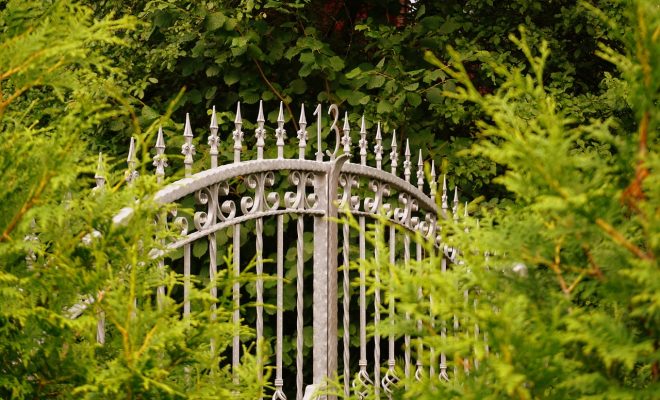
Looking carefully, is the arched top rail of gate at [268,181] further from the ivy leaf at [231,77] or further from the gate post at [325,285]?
the ivy leaf at [231,77]

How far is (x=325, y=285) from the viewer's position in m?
4.34

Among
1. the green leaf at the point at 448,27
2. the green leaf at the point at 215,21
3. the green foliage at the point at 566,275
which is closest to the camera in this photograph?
the green foliage at the point at 566,275

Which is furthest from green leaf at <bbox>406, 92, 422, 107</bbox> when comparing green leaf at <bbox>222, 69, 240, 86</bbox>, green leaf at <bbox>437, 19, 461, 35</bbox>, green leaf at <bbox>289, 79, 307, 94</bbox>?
green leaf at <bbox>222, 69, 240, 86</bbox>

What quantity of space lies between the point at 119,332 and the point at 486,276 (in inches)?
37.1

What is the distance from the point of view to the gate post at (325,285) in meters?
4.32

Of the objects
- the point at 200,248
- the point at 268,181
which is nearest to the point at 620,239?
the point at 268,181

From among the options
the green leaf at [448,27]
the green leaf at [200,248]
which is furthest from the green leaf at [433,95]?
the green leaf at [200,248]

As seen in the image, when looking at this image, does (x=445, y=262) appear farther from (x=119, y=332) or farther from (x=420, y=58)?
(x=119, y=332)

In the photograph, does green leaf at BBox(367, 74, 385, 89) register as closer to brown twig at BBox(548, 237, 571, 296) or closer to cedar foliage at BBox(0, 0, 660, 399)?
cedar foliage at BBox(0, 0, 660, 399)

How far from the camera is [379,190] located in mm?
4836

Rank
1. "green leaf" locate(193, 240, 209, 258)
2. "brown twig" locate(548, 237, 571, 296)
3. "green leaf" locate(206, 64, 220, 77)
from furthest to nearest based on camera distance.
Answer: "green leaf" locate(206, 64, 220, 77), "green leaf" locate(193, 240, 209, 258), "brown twig" locate(548, 237, 571, 296)

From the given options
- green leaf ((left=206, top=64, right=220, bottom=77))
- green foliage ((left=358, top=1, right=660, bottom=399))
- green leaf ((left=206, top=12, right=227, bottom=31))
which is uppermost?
A: green leaf ((left=206, top=12, right=227, bottom=31))

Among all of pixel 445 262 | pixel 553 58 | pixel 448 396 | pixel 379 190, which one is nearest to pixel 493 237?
pixel 448 396

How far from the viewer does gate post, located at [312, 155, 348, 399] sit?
4.32 meters
